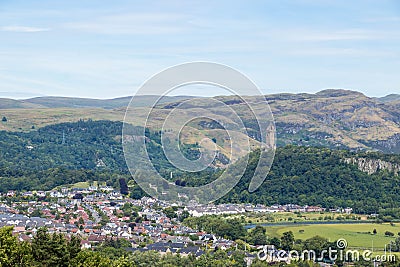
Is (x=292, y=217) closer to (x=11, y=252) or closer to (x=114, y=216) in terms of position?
(x=114, y=216)

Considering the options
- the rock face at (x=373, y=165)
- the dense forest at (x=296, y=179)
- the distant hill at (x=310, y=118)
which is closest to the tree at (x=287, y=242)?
the dense forest at (x=296, y=179)

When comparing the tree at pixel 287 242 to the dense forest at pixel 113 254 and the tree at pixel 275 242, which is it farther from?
the tree at pixel 275 242

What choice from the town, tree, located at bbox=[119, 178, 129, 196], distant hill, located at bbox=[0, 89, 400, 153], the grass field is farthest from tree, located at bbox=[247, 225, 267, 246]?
distant hill, located at bbox=[0, 89, 400, 153]

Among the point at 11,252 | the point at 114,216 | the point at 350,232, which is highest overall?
the point at 11,252

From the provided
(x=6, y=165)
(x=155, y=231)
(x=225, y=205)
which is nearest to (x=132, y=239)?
(x=155, y=231)

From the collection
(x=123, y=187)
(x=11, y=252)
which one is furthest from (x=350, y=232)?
(x=11, y=252)

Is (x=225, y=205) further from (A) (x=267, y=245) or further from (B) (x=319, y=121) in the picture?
(B) (x=319, y=121)

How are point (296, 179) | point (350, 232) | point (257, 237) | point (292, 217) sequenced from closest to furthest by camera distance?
point (257, 237) → point (350, 232) → point (292, 217) → point (296, 179)

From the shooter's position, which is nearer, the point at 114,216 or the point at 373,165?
the point at 114,216
